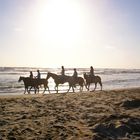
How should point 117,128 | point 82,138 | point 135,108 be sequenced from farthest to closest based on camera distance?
point 135,108, point 117,128, point 82,138

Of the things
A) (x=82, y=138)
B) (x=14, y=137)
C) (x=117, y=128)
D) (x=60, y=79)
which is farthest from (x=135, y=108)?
(x=60, y=79)

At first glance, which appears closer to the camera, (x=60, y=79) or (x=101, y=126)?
(x=101, y=126)

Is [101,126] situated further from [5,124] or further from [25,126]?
[5,124]

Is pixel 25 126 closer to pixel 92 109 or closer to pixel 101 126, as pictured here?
pixel 101 126

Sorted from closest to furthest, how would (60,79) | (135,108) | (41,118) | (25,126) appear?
(25,126)
(41,118)
(135,108)
(60,79)

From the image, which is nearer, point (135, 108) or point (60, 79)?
point (135, 108)

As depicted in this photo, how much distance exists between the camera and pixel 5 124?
10.5 metres

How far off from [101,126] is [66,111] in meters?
3.55

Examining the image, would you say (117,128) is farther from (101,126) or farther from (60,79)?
(60,79)

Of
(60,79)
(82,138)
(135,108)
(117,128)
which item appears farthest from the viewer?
(60,79)

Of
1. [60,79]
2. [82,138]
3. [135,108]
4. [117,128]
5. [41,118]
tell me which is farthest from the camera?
[60,79]

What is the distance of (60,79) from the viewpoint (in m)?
30.1

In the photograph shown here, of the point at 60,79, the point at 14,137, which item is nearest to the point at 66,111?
the point at 14,137

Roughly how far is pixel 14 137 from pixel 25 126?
128 centimetres
